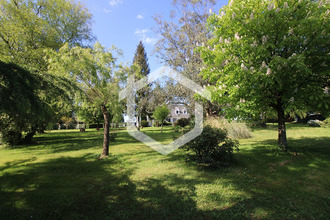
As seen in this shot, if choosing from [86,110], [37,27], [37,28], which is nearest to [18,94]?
[86,110]

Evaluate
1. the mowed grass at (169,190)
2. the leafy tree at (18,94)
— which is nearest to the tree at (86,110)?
the mowed grass at (169,190)

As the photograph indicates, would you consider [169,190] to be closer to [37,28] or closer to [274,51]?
[274,51]

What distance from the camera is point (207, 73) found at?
25.1 ft

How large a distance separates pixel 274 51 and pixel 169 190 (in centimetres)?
655

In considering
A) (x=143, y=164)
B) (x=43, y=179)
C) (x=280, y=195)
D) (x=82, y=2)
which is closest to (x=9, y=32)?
(x=82, y=2)

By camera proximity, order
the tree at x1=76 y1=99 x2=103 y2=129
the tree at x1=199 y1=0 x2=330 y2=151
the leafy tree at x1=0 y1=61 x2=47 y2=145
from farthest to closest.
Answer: the tree at x1=76 y1=99 x2=103 y2=129
the tree at x1=199 y1=0 x2=330 y2=151
the leafy tree at x1=0 y1=61 x2=47 y2=145

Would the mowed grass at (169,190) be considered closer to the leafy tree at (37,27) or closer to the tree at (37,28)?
the tree at (37,28)

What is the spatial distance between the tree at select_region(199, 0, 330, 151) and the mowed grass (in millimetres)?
2266

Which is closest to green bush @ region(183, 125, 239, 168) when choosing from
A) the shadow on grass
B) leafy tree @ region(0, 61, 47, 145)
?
the shadow on grass

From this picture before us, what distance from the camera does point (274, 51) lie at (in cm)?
653

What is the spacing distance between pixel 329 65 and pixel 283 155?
387 centimetres

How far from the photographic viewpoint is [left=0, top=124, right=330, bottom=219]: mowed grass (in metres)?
3.34

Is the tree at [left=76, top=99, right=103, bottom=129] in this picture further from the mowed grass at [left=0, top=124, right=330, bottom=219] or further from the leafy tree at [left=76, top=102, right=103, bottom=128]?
the mowed grass at [left=0, top=124, right=330, bottom=219]

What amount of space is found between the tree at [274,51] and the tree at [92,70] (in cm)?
482
